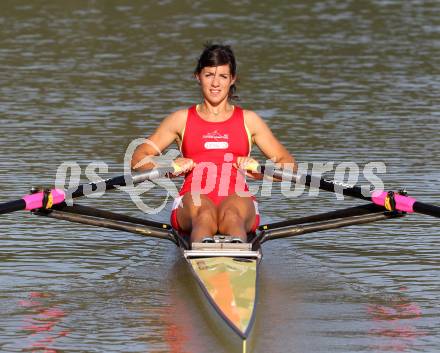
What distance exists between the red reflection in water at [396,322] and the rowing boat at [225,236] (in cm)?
85

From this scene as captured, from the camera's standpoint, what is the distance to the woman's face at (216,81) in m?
9.88

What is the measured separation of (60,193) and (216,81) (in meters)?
1.49

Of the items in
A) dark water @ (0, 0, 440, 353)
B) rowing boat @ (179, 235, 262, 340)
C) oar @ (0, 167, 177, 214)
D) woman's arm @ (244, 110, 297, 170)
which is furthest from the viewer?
woman's arm @ (244, 110, 297, 170)

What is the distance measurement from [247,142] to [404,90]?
9.18 meters

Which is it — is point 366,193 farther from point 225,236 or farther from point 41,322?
point 41,322

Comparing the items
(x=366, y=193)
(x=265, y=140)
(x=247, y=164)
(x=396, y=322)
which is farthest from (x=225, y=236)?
(x=396, y=322)

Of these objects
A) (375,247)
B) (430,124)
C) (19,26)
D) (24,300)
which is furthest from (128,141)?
(19,26)

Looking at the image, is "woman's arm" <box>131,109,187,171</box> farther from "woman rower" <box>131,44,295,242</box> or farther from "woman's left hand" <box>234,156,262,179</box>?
"woman's left hand" <box>234,156,262,179</box>

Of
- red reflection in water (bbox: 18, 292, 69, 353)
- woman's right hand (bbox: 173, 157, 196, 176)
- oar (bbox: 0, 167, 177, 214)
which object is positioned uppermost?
woman's right hand (bbox: 173, 157, 196, 176)

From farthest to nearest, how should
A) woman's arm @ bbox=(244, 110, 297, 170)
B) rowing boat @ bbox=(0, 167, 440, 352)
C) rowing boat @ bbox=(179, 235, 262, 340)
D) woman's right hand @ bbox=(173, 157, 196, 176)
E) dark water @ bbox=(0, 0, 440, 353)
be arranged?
woman's arm @ bbox=(244, 110, 297, 170)
woman's right hand @ bbox=(173, 157, 196, 176)
dark water @ bbox=(0, 0, 440, 353)
rowing boat @ bbox=(0, 167, 440, 352)
rowing boat @ bbox=(179, 235, 262, 340)

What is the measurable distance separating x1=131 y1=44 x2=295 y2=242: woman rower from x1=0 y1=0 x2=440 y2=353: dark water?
1.84 feet

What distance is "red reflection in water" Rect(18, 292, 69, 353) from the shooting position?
7844 millimetres

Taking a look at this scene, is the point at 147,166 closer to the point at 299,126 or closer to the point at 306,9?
the point at 299,126

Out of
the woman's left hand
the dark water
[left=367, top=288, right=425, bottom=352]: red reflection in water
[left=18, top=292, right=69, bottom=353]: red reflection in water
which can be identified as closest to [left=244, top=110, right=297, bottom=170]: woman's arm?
the woman's left hand
